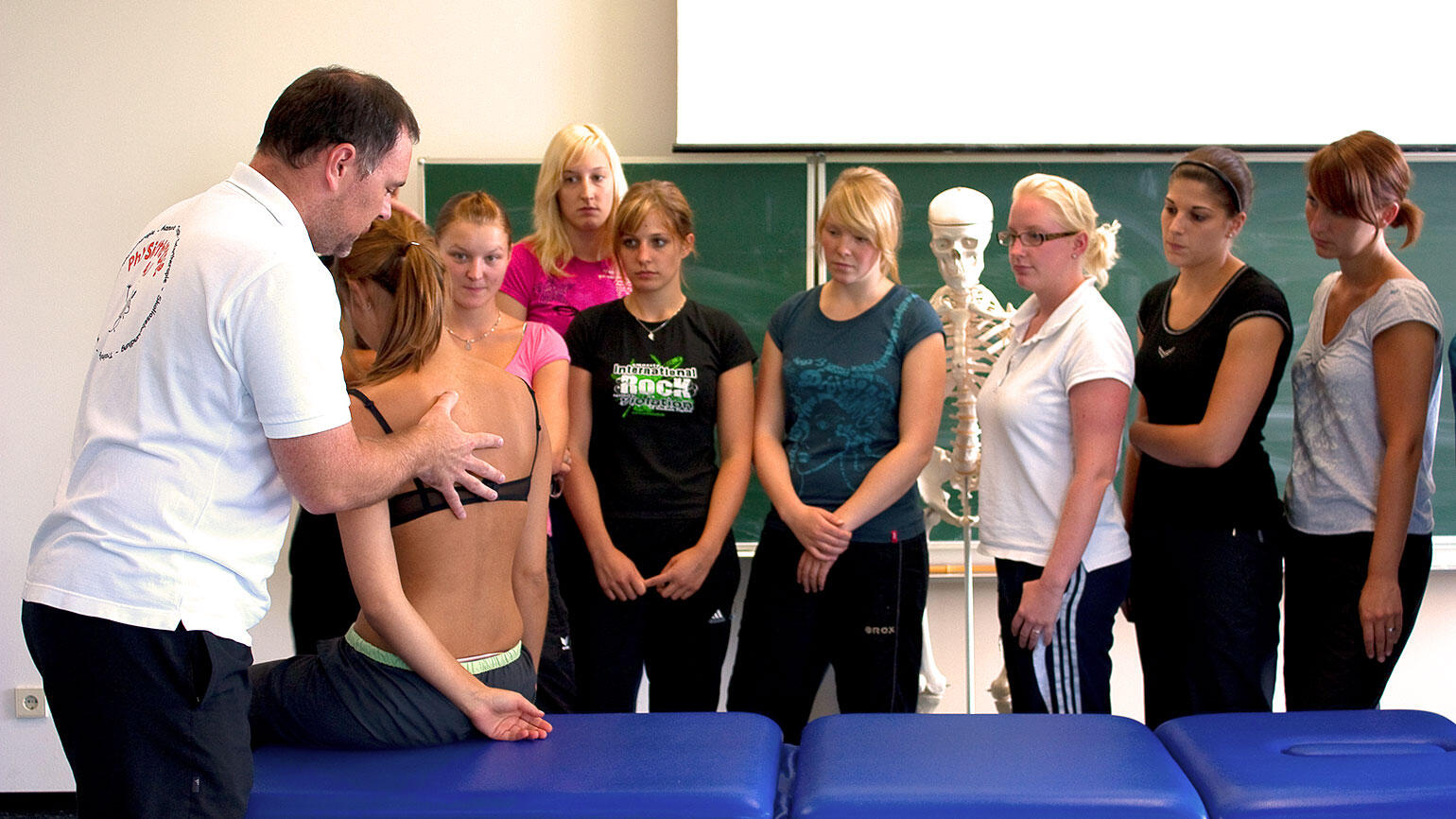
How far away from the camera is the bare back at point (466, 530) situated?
1.64 m

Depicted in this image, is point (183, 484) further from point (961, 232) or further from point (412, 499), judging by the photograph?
point (961, 232)

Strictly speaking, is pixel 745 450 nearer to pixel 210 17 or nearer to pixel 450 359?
pixel 450 359

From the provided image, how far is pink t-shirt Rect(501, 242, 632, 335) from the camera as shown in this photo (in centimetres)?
266

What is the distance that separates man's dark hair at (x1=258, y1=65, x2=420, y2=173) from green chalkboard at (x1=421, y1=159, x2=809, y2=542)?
73.2 inches

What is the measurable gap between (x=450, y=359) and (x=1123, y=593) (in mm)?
1382

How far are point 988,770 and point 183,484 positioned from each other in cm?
113

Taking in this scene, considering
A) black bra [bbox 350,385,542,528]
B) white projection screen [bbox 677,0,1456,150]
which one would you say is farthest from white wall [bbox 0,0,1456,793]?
black bra [bbox 350,385,542,528]

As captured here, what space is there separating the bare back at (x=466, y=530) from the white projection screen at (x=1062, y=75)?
1.72 meters

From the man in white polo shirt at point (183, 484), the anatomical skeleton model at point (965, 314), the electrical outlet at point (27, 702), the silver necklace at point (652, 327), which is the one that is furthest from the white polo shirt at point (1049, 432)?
the electrical outlet at point (27, 702)

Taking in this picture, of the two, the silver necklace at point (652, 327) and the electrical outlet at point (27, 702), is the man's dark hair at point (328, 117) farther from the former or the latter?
the electrical outlet at point (27, 702)

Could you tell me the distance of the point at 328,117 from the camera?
1419mm

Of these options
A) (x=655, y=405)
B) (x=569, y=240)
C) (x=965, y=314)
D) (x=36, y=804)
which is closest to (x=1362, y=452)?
(x=965, y=314)

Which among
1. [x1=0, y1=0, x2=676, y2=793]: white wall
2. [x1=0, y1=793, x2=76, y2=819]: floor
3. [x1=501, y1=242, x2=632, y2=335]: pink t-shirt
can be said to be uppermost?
[x1=0, y1=0, x2=676, y2=793]: white wall

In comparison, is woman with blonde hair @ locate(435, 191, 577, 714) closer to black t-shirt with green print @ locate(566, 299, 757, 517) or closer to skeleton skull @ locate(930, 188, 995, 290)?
black t-shirt with green print @ locate(566, 299, 757, 517)
